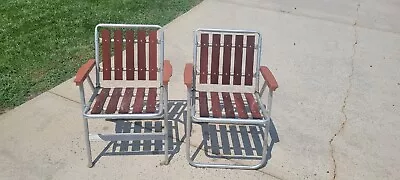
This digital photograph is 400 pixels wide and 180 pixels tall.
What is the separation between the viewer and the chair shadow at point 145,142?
3.70 metres

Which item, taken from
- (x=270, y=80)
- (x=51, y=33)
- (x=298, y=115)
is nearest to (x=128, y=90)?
(x=270, y=80)

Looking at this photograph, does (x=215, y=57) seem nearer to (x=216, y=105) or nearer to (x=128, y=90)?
(x=216, y=105)

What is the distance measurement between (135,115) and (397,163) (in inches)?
93.0

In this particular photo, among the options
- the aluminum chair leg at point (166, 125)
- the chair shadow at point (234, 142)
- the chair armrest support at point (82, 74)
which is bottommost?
the chair shadow at point (234, 142)

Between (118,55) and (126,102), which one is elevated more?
(118,55)

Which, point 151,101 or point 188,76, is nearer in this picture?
point 188,76

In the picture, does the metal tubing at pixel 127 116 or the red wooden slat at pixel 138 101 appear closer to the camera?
the metal tubing at pixel 127 116

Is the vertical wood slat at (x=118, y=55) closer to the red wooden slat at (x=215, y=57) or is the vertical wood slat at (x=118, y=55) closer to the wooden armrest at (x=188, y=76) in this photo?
the wooden armrest at (x=188, y=76)

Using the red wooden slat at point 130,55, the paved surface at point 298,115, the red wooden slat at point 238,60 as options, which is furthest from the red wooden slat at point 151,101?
the red wooden slat at point 238,60

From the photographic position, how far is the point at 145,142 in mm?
3836

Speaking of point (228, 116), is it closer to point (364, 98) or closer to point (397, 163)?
point (397, 163)

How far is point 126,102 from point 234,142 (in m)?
1.09

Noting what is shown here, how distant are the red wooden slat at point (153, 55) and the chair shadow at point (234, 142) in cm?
77

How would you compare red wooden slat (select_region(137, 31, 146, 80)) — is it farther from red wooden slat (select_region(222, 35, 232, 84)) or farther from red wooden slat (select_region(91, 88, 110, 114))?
red wooden slat (select_region(222, 35, 232, 84))
